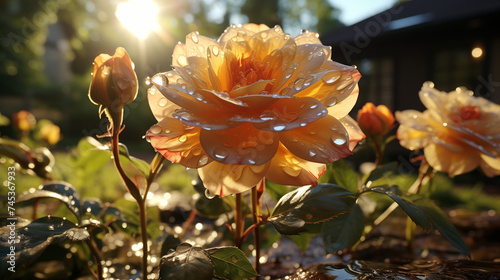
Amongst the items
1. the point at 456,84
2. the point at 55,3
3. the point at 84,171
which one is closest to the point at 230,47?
the point at 84,171

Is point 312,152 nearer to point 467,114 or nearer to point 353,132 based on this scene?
point 353,132

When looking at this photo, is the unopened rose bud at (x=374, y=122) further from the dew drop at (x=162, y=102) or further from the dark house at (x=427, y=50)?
the dark house at (x=427, y=50)

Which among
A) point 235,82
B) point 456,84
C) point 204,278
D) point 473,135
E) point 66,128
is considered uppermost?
point 66,128

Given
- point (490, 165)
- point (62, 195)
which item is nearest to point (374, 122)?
point (490, 165)

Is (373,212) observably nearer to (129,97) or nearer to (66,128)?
(129,97)

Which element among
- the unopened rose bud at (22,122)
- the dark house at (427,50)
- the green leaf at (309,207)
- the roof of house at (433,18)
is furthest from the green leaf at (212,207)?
the roof of house at (433,18)

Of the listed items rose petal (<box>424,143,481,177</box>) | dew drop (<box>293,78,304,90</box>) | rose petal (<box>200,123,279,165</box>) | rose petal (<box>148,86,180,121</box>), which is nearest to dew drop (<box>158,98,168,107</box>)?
rose petal (<box>148,86,180,121</box>)
